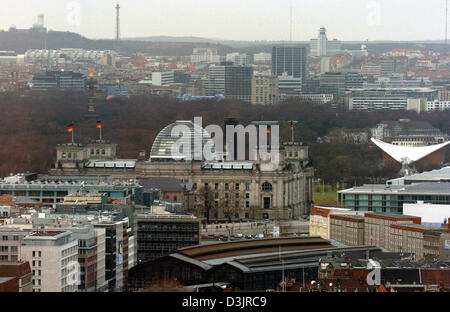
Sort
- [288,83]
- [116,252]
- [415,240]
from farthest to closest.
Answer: [288,83], [415,240], [116,252]

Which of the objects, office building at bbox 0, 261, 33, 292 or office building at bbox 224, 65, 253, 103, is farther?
office building at bbox 224, 65, 253, 103

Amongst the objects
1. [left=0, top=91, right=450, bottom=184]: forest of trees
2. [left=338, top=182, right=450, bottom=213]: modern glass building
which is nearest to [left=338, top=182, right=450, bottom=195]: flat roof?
[left=338, top=182, right=450, bottom=213]: modern glass building

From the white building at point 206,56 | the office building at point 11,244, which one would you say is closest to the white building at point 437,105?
the white building at point 206,56

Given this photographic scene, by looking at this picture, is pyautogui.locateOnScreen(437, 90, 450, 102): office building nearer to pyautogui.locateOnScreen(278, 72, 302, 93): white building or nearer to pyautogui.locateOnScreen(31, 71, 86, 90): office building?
pyautogui.locateOnScreen(278, 72, 302, 93): white building

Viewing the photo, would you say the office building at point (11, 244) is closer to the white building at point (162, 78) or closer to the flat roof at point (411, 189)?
the flat roof at point (411, 189)

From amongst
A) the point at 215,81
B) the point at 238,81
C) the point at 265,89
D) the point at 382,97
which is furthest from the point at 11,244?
the point at 382,97

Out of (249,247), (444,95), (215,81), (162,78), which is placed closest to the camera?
(249,247)

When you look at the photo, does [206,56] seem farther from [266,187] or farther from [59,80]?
[266,187]

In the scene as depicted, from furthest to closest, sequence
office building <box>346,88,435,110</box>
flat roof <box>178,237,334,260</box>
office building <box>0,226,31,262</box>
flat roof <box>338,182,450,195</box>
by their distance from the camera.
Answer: office building <box>346,88,435,110</box> < flat roof <box>338,182,450,195</box> < flat roof <box>178,237,334,260</box> < office building <box>0,226,31,262</box>
